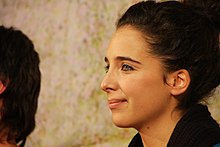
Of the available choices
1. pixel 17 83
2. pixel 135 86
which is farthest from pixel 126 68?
pixel 17 83

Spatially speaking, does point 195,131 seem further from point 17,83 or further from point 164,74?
point 17,83

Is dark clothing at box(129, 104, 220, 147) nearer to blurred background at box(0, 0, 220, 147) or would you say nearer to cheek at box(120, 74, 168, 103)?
cheek at box(120, 74, 168, 103)

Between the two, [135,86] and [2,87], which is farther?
[2,87]

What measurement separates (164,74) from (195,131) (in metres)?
0.17

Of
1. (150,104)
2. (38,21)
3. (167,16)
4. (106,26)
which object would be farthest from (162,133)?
(38,21)

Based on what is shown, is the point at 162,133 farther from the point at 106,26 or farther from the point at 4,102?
the point at 106,26

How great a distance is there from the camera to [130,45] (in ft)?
4.23

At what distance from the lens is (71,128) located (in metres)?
2.11

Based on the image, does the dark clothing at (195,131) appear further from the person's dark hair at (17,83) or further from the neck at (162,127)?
the person's dark hair at (17,83)

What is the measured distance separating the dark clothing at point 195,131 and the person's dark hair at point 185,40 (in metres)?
0.05

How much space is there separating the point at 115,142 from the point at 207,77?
2.46 ft

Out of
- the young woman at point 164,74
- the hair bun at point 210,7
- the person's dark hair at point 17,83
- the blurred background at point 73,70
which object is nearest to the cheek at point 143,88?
the young woman at point 164,74

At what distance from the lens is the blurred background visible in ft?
6.68

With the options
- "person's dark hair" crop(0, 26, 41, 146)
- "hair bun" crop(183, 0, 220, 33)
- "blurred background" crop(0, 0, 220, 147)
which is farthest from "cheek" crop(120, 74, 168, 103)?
"blurred background" crop(0, 0, 220, 147)
